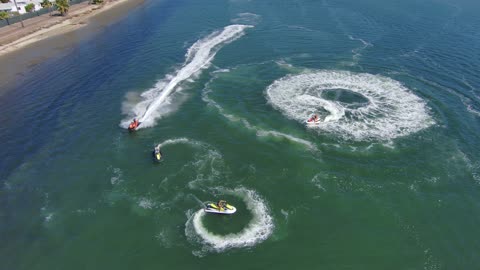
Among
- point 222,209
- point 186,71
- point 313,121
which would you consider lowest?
point 222,209

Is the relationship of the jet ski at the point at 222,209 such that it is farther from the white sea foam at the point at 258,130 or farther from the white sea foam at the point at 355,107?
the white sea foam at the point at 355,107

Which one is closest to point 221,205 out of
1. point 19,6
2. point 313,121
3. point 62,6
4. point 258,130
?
point 258,130

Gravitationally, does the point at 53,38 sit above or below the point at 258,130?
above

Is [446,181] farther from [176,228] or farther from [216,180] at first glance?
[176,228]

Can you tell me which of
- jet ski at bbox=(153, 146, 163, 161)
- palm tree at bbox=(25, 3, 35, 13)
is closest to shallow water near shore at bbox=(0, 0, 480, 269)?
jet ski at bbox=(153, 146, 163, 161)

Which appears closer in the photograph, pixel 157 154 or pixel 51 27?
pixel 157 154

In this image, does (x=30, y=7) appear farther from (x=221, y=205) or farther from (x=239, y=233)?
(x=239, y=233)

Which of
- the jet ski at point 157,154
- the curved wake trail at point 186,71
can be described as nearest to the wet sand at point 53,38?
the curved wake trail at point 186,71
